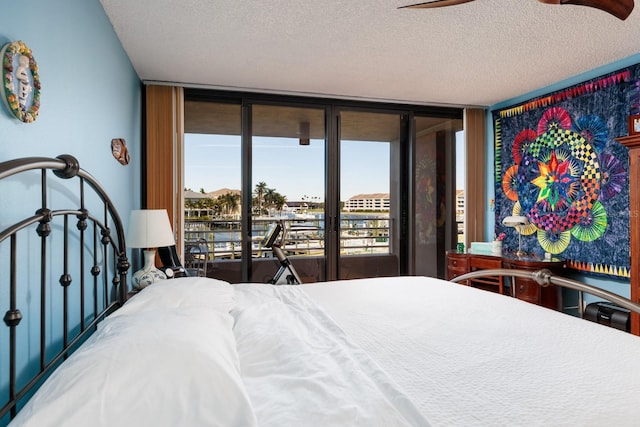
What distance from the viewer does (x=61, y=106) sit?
1.48 metres

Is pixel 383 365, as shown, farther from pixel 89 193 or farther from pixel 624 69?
pixel 624 69

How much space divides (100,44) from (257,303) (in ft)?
5.49

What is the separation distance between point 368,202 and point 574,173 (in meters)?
1.99

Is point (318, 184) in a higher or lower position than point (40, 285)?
higher

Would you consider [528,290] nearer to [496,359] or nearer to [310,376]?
[496,359]

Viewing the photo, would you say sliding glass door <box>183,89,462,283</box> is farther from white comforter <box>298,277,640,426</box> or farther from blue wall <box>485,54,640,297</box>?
white comforter <box>298,277,640,426</box>

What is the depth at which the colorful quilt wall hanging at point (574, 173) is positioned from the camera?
3029 mm

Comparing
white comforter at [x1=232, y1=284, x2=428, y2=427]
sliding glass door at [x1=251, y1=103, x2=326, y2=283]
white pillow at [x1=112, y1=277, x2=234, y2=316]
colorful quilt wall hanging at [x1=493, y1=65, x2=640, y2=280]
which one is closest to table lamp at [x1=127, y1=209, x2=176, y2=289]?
white pillow at [x1=112, y1=277, x2=234, y2=316]

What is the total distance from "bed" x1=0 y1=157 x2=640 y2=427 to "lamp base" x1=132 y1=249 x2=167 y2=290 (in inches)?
21.0

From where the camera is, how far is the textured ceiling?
2.18m

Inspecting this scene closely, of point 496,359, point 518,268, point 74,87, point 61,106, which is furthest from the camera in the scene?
point 518,268

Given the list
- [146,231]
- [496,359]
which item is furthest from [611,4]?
[146,231]

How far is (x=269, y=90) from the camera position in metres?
3.67

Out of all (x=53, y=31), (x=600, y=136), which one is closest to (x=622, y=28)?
(x=600, y=136)
